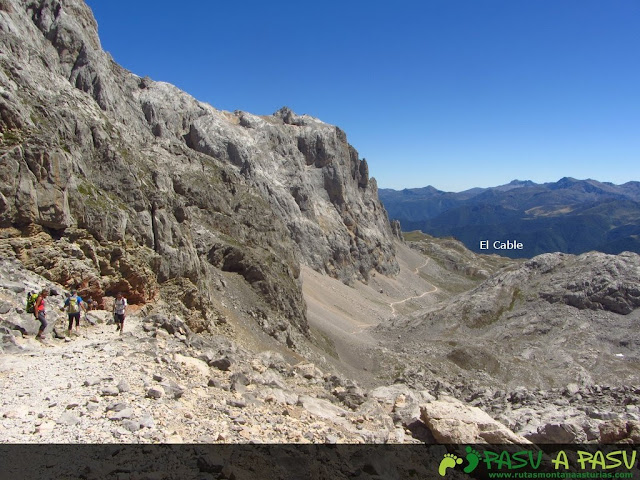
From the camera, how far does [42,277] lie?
73.1 ft

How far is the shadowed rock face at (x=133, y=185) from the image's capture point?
954 inches

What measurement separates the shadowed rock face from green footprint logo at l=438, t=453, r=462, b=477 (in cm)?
1946

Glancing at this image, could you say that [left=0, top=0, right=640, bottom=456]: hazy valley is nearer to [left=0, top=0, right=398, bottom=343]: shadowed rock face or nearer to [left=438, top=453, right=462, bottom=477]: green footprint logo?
[left=0, top=0, right=398, bottom=343]: shadowed rock face

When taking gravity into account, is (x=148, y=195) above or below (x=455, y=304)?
above

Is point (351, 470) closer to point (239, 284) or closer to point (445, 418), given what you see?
point (445, 418)

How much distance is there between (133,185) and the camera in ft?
109

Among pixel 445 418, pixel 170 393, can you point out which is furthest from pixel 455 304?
pixel 170 393

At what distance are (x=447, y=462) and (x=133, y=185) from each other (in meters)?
27.8

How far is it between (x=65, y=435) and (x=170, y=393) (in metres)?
3.55

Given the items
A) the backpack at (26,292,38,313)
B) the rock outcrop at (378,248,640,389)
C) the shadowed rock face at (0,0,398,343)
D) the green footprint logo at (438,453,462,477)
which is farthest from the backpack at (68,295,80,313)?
the rock outcrop at (378,248,640,389)

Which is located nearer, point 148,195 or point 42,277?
point 42,277

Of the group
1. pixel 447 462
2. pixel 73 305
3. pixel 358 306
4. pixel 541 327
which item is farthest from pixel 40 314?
pixel 358 306

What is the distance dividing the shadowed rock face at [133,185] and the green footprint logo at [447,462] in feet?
63.8

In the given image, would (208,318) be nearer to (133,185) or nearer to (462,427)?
(133,185)
